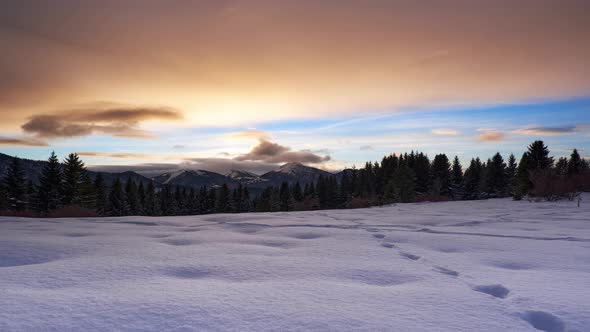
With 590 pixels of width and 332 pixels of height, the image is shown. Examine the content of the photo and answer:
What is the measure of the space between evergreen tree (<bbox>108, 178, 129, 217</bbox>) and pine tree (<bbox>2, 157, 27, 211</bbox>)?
45.2 ft

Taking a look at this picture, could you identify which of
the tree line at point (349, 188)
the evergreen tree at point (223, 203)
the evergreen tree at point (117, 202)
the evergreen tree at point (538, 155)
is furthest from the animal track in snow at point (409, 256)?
the evergreen tree at point (223, 203)

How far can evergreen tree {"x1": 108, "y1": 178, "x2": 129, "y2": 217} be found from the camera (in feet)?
171

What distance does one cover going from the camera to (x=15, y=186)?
125 ft

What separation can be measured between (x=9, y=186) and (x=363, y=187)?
60.3 metres

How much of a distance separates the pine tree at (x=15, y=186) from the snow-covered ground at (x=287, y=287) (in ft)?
144

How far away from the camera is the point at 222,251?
13.8 ft

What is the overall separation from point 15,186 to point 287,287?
162 feet

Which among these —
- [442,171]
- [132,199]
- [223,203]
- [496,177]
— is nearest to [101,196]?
[132,199]

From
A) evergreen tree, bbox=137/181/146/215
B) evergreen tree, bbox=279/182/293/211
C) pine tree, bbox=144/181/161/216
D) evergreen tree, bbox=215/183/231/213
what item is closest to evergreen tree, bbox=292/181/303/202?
evergreen tree, bbox=279/182/293/211

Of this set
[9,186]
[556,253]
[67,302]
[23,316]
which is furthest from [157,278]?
[9,186]

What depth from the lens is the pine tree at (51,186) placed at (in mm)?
36031

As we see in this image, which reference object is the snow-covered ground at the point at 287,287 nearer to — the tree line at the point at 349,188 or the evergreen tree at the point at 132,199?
the tree line at the point at 349,188

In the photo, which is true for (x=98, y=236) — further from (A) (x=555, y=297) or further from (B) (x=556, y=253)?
(B) (x=556, y=253)

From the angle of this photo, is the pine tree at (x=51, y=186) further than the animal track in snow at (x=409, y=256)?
Yes
